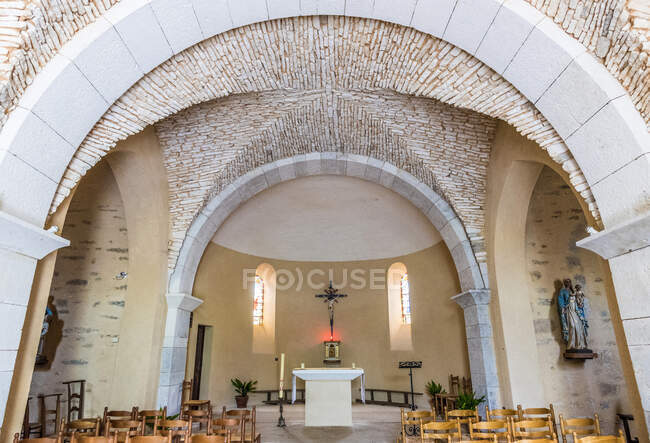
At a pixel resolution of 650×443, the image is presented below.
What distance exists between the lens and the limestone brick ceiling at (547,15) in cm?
294

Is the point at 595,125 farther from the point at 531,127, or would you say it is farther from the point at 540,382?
the point at 540,382

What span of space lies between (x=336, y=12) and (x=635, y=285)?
3.65 meters

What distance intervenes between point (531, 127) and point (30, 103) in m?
4.50

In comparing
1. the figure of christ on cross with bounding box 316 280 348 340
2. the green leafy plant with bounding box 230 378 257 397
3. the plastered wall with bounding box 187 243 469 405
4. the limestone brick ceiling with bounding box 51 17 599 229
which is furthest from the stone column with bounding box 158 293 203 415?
the figure of christ on cross with bounding box 316 280 348 340

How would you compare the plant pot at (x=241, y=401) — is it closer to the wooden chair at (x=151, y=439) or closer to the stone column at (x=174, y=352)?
the stone column at (x=174, y=352)

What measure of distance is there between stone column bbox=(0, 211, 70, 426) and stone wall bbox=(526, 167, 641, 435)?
6.80 meters

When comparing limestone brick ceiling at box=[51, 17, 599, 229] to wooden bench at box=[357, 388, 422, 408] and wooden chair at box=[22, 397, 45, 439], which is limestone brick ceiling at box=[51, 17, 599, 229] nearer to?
wooden chair at box=[22, 397, 45, 439]

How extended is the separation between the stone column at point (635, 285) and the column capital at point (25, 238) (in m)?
4.65

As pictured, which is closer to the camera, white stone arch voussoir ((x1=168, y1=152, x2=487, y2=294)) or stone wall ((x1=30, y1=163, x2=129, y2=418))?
stone wall ((x1=30, y1=163, x2=129, y2=418))

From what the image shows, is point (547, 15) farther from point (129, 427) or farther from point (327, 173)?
point (327, 173)

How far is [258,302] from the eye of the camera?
436 inches

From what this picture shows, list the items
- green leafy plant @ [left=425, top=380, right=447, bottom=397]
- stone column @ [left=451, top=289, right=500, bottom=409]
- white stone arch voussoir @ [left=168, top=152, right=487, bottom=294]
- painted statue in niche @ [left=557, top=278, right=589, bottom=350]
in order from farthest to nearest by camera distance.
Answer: green leafy plant @ [left=425, top=380, right=447, bottom=397]
white stone arch voussoir @ [left=168, top=152, right=487, bottom=294]
stone column @ [left=451, top=289, right=500, bottom=409]
painted statue in niche @ [left=557, top=278, right=589, bottom=350]

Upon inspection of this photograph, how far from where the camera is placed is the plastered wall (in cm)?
897

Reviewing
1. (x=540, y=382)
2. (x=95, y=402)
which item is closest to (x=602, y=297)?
(x=540, y=382)
